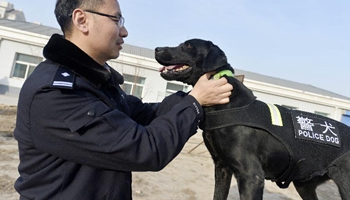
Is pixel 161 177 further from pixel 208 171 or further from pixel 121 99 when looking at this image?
pixel 121 99

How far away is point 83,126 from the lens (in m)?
1.36

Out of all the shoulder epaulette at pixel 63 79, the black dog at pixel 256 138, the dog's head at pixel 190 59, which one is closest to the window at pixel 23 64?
the dog's head at pixel 190 59

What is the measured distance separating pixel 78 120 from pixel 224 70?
5.18 ft

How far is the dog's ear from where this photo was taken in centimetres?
A: 254

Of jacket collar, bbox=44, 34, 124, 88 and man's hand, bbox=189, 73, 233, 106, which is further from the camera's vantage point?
man's hand, bbox=189, 73, 233, 106

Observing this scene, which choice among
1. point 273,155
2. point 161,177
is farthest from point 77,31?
point 161,177

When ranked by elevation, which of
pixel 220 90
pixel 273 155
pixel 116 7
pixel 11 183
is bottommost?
pixel 11 183

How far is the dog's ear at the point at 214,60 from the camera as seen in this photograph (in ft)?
8.32

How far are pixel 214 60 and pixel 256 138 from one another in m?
0.76

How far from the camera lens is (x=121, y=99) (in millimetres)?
1986

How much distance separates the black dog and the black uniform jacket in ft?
2.74

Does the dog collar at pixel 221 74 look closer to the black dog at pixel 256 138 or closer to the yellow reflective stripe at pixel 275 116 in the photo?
the black dog at pixel 256 138

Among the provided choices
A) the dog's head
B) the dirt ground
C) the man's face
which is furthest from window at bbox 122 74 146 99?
the man's face

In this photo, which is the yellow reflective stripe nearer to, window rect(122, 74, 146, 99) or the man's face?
the man's face
